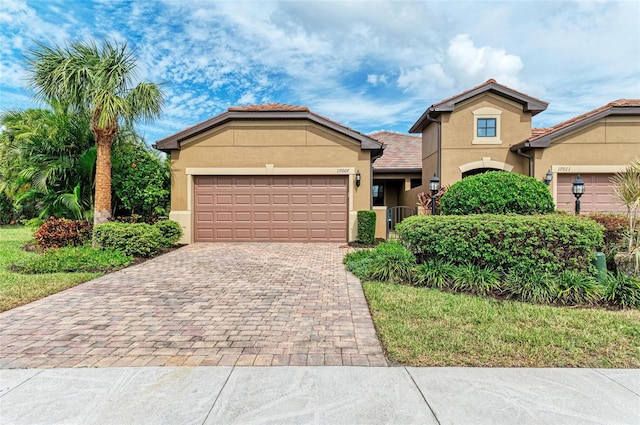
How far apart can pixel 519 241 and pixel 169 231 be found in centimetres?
985

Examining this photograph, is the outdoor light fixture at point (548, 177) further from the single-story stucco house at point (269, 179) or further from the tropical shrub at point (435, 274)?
the tropical shrub at point (435, 274)

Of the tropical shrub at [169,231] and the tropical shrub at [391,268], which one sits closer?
the tropical shrub at [391,268]

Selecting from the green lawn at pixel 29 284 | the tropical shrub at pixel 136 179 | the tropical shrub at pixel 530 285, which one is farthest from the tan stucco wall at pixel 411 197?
the green lawn at pixel 29 284

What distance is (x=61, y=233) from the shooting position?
10.3m

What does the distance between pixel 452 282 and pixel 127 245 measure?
814 cm

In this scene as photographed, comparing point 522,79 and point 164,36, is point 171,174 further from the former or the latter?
point 522,79

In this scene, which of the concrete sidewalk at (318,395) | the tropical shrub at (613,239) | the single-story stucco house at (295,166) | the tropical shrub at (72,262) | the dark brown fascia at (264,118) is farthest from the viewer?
the single-story stucco house at (295,166)

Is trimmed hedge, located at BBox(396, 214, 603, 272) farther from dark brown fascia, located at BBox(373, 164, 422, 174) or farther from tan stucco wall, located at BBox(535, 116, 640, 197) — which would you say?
dark brown fascia, located at BBox(373, 164, 422, 174)

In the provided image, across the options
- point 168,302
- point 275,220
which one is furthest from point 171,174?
point 168,302

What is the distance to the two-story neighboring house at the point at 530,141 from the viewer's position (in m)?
12.9

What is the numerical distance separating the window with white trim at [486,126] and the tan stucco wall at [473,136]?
90 millimetres

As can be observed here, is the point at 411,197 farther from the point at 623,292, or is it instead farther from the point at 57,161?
the point at 57,161

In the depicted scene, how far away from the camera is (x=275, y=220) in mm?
12672

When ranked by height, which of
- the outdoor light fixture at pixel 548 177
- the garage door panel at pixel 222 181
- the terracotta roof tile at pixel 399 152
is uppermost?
the terracotta roof tile at pixel 399 152
